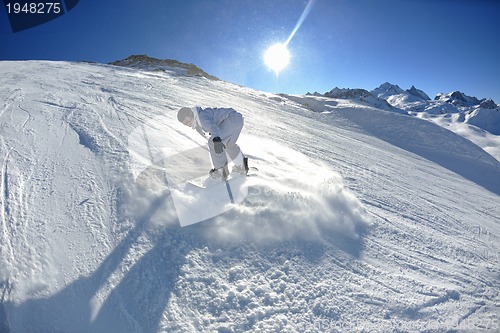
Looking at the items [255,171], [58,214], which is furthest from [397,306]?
[58,214]

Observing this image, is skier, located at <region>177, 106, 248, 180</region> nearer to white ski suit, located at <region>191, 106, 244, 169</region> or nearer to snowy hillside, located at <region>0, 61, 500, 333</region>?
white ski suit, located at <region>191, 106, 244, 169</region>

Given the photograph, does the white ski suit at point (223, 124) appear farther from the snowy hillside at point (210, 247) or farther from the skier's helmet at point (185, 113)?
the snowy hillside at point (210, 247)

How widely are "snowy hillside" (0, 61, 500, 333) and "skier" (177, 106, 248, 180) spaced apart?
1.19ft

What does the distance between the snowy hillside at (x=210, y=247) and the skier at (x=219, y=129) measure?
36 cm

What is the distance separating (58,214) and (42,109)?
4.21m

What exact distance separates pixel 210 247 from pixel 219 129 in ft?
6.37

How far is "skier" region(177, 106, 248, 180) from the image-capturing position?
137 inches

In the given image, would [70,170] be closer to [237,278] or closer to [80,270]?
[80,270]

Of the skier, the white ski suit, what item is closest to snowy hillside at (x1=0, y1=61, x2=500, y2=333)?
the skier

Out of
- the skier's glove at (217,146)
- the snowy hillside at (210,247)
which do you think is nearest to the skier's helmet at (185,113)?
the snowy hillside at (210,247)

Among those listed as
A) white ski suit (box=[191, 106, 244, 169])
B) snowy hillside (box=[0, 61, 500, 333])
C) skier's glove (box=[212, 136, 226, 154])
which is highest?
white ski suit (box=[191, 106, 244, 169])

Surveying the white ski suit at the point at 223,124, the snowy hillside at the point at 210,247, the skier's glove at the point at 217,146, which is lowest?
the snowy hillside at the point at 210,247

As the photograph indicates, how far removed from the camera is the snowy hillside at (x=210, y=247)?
5.90 ft

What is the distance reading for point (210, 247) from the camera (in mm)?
2305
